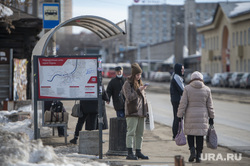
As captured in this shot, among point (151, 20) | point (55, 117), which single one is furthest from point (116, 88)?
point (151, 20)

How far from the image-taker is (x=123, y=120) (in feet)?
32.2

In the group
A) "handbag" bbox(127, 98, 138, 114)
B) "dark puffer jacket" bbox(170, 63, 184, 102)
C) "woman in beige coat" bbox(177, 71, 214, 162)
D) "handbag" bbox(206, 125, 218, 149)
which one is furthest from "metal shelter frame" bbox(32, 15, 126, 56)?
"handbag" bbox(206, 125, 218, 149)

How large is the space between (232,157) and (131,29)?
536 ft

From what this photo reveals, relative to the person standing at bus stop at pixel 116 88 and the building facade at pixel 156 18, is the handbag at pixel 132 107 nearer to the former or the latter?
the person standing at bus stop at pixel 116 88

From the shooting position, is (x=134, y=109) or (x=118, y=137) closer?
(x=134, y=109)

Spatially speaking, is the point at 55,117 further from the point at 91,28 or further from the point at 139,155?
the point at 139,155

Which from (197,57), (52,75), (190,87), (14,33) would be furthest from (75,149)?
(197,57)

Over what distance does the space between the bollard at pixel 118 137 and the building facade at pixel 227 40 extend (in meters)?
47.6

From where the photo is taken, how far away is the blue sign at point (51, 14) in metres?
13.3

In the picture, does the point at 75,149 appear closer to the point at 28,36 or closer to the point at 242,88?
the point at 28,36

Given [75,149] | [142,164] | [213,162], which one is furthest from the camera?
[75,149]

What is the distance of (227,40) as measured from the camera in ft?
221

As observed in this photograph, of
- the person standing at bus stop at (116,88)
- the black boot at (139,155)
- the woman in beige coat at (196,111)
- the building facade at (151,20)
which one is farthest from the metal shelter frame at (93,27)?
the building facade at (151,20)

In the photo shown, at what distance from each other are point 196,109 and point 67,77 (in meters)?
2.34
